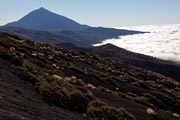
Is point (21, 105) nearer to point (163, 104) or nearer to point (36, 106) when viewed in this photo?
point (36, 106)

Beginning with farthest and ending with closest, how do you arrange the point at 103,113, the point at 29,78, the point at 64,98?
→ 1. the point at 29,78
2. the point at 64,98
3. the point at 103,113

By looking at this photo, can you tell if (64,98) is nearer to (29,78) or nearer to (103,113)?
(103,113)

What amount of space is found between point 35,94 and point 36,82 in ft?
11.0

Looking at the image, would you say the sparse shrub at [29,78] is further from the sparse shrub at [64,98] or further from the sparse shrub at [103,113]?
the sparse shrub at [103,113]

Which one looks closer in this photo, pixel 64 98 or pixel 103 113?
pixel 103 113

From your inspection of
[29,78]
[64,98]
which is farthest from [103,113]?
[29,78]

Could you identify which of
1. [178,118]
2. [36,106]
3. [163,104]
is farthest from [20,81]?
[163,104]

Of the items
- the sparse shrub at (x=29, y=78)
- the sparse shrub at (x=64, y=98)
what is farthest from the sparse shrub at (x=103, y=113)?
the sparse shrub at (x=29, y=78)

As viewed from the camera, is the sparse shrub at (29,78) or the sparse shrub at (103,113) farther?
the sparse shrub at (29,78)

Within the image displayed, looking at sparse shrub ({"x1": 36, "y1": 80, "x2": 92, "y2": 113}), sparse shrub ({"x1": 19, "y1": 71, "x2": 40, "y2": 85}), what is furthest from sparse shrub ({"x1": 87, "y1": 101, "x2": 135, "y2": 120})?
sparse shrub ({"x1": 19, "y1": 71, "x2": 40, "y2": 85})

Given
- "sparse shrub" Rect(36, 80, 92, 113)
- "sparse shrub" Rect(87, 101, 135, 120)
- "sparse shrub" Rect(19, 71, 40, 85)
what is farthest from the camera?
"sparse shrub" Rect(19, 71, 40, 85)

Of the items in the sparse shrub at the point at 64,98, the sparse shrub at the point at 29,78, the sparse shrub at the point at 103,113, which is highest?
the sparse shrub at the point at 29,78

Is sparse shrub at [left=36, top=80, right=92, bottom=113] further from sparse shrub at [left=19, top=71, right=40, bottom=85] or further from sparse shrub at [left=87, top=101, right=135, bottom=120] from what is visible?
sparse shrub at [left=19, top=71, right=40, bottom=85]

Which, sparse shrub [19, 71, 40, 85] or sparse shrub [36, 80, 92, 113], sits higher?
sparse shrub [19, 71, 40, 85]
